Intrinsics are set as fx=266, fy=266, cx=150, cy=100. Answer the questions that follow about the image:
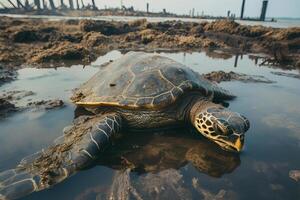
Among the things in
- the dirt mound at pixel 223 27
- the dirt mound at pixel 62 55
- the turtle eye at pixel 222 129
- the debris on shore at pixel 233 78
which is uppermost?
the turtle eye at pixel 222 129

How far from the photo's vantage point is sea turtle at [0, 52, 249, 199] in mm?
2598

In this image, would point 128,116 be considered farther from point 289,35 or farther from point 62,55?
point 289,35

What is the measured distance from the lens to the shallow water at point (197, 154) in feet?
8.35

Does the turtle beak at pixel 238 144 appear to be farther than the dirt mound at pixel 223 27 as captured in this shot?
No

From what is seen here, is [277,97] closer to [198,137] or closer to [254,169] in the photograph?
[198,137]

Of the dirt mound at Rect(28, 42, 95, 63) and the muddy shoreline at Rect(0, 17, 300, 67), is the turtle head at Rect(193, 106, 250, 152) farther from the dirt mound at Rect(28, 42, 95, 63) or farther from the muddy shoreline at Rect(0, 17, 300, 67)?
the dirt mound at Rect(28, 42, 95, 63)

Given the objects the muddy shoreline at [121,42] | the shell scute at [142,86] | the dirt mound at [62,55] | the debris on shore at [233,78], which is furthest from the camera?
the muddy shoreline at [121,42]

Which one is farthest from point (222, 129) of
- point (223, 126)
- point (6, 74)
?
point (6, 74)

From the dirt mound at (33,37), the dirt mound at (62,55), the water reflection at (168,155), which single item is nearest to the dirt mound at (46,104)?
the water reflection at (168,155)

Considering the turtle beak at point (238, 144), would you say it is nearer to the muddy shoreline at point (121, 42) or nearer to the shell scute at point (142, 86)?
the shell scute at point (142, 86)

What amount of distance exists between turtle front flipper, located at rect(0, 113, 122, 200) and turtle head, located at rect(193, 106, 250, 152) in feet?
3.73

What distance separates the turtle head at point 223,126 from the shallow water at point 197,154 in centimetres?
16

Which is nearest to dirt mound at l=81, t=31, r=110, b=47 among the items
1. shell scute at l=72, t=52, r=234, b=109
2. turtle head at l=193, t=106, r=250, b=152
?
shell scute at l=72, t=52, r=234, b=109

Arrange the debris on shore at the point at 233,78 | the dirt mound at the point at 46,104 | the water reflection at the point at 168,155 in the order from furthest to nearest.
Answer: the debris on shore at the point at 233,78
the dirt mound at the point at 46,104
the water reflection at the point at 168,155
